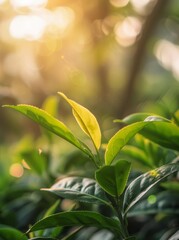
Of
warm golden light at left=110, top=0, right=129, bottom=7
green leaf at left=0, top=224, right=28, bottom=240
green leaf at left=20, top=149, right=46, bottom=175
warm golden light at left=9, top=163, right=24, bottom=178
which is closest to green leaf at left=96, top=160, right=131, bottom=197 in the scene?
green leaf at left=0, top=224, right=28, bottom=240

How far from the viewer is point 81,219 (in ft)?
2.66

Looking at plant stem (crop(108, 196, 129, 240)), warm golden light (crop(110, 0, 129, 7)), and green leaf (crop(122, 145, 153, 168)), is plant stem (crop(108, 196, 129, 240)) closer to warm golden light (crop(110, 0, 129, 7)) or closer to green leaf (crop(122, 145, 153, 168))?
green leaf (crop(122, 145, 153, 168))

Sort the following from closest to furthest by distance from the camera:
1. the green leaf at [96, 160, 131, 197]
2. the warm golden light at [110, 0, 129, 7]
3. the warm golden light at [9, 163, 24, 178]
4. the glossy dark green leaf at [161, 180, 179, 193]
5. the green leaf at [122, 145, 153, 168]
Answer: the green leaf at [96, 160, 131, 197] < the glossy dark green leaf at [161, 180, 179, 193] < the green leaf at [122, 145, 153, 168] < the warm golden light at [9, 163, 24, 178] < the warm golden light at [110, 0, 129, 7]

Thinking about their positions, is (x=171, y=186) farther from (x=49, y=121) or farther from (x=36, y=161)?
(x=36, y=161)

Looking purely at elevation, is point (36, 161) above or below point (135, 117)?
below

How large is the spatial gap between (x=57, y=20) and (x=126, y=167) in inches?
82.1

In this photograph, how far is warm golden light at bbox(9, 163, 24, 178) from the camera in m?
1.64

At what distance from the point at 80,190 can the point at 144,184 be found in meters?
0.12

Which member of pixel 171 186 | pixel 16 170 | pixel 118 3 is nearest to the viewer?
pixel 171 186

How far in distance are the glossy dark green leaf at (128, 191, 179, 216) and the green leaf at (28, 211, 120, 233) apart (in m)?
0.23

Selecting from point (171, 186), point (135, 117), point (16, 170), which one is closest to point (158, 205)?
point (171, 186)

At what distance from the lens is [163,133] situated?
2.82 feet

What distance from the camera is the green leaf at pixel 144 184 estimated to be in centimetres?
78

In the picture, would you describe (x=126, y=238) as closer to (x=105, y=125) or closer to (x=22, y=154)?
(x=22, y=154)
